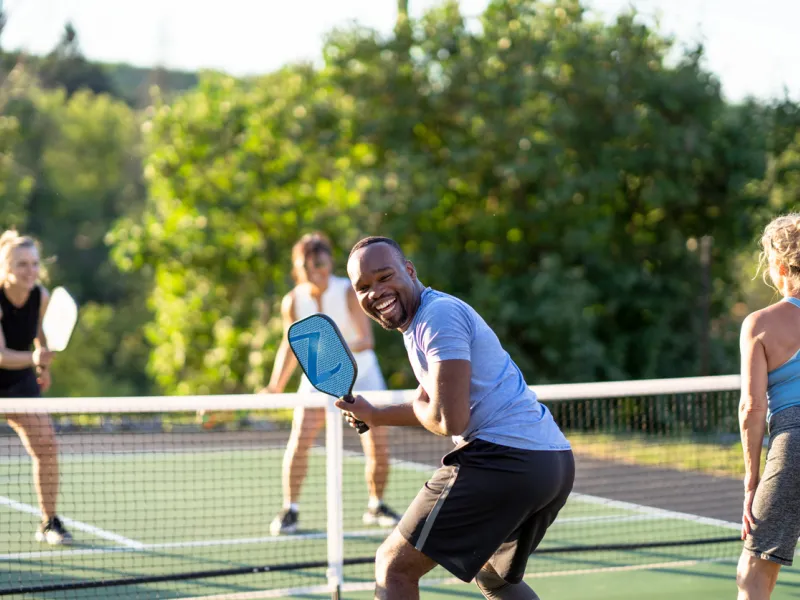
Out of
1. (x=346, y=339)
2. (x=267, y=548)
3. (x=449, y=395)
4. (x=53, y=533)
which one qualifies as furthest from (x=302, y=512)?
(x=449, y=395)

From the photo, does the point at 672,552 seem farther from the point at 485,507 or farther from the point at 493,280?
the point at 493,280

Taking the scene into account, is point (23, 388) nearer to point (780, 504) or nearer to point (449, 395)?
point (449, 395)

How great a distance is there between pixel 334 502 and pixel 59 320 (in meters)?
2.14

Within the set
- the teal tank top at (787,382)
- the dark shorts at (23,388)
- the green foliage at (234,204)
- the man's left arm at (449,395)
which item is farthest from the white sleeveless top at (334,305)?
the green foliage at (234,204)

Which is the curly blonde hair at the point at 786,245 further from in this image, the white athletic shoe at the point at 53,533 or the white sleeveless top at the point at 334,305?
the white athletic shoe at the point at 53,533

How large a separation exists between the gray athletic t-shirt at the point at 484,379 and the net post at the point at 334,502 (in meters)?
1.96

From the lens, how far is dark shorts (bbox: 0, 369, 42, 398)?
7.54 metres

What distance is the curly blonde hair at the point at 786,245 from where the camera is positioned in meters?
4.49

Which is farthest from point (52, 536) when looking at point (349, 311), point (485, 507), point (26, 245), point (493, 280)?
point (493, 280)

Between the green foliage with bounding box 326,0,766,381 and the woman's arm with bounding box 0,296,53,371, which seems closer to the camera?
the woman's arm with bounding box 0,296,53,371

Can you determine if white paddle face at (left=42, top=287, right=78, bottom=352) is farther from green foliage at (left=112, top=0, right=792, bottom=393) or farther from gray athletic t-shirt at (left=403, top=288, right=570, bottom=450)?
green foliage at (left=112, top=0, right=792, bottom=393)

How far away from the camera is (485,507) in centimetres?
399

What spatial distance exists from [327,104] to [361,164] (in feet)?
3.38

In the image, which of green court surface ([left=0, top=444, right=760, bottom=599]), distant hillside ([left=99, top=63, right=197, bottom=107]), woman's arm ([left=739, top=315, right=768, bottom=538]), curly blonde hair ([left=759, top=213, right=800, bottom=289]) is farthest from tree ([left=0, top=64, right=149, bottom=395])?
woman's arm ([left=739, top=315, right=768, bottom=538])
